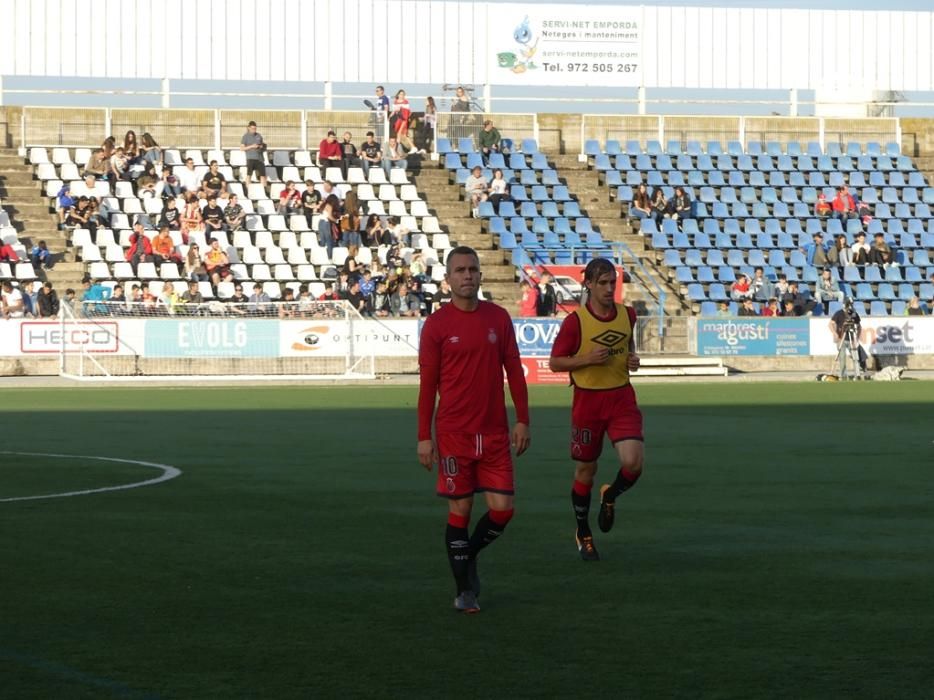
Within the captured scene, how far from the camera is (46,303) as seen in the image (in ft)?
123

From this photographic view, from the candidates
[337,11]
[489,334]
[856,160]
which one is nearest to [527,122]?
[337,11]

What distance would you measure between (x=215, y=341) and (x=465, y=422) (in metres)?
29.1

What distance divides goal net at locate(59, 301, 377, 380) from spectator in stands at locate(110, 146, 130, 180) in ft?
21.5

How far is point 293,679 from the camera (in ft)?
25.5

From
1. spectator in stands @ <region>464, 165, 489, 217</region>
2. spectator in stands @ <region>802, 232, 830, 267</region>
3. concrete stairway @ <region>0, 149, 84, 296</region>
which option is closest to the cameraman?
spectator in stands @ <region>802, 232, 830, 267</region>

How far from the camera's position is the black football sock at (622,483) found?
466 inches

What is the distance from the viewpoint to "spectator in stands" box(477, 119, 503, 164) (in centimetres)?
4897

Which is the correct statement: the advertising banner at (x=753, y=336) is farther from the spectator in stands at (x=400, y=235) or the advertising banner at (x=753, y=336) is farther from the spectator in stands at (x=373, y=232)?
the spectator in stands at (x=373, y=232)

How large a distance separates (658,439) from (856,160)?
32662 millimetres

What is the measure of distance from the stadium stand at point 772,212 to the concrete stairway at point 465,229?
452 cm

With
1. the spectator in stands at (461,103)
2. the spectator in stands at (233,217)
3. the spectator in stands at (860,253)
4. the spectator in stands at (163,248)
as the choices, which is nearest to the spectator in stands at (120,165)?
the spectator in stands at (233,217)

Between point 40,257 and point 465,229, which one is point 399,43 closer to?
point 465,229

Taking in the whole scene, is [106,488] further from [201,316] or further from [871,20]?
[871,20]

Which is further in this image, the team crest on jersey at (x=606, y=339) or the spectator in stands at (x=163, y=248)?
the spectator in stands at (x=163, y=248)
